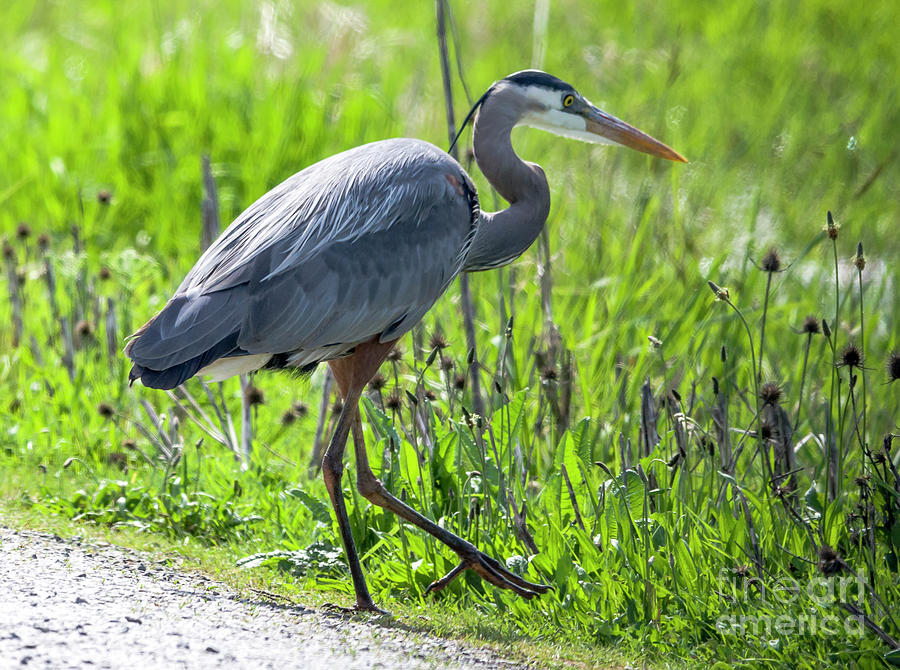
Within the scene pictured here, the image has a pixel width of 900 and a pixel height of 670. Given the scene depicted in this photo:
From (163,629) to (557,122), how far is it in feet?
9.72

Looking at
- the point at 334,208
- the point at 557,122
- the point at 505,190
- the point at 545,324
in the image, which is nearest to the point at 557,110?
the point at 557,122

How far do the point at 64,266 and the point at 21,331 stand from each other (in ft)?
2.55

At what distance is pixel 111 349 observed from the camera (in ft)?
18.8

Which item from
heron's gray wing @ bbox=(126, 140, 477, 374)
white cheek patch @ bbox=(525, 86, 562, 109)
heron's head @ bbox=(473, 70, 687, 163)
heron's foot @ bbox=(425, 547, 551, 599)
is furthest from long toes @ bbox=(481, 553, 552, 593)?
white cheek patch @ bbox=(525, 86, 562, 109)

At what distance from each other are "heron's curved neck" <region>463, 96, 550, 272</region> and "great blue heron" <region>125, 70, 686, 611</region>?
0.02 m

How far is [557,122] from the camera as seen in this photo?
5191 millimetres

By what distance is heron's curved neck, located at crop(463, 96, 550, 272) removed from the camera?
16.1ft

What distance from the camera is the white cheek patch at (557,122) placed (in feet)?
16.9

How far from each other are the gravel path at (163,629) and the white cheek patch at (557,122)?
2.50m

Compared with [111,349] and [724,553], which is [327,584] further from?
[111,349]

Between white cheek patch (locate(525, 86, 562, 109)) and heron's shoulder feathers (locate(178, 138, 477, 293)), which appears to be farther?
white cheek patch (locate(525, 86, 562, 109))

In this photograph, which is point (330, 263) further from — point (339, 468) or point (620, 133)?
point (620, 133)

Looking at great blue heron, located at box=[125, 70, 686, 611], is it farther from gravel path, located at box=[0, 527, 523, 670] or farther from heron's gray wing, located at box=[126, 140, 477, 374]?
gravel path, located at box=[0, 527, 523, 670]

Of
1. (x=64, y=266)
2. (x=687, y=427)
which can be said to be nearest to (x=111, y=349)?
(x=64, y=266)
